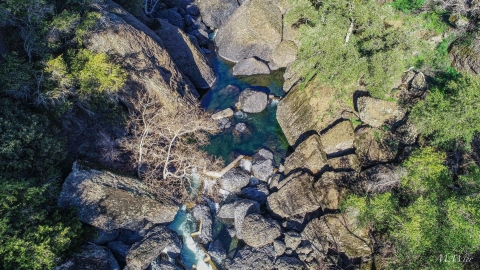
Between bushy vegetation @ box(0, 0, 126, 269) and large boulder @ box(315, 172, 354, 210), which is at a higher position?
bushy vegetation @ box(0, 0, 126, 269)

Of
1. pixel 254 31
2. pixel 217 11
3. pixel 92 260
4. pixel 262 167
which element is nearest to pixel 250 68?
pixel 254 31

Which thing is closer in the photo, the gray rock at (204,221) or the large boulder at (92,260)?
the large boulder at (92,260)

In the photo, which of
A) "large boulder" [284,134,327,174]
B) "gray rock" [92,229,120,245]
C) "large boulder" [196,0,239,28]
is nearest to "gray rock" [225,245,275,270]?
"large boulder" [284,134,327,174]

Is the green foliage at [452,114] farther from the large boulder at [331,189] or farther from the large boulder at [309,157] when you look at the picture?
Answer: the large boulder at [309,157]

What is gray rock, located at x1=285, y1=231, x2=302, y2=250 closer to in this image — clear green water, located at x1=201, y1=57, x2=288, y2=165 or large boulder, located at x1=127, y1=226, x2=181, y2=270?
large boulder, located at x1=127, y1=226, x2=181, y2=270

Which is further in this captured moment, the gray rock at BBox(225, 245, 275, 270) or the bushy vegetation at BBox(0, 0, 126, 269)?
the gray rock at BBox(225, 245, 275, 270)

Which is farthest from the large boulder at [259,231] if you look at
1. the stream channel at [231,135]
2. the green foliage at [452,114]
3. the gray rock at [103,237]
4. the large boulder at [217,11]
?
the large boulder at [217,11]

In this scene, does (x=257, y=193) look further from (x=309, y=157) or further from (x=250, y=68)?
(x=250, y=68)
